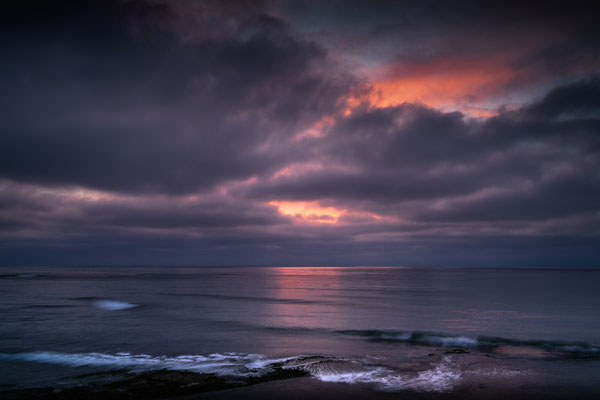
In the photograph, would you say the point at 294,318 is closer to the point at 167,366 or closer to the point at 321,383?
the point at 167,366

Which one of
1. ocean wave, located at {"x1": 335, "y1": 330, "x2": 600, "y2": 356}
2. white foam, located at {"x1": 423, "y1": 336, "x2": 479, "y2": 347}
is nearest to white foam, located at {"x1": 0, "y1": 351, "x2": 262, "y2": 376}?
ocean wave, located at {"x1": 335, "y1": 330, "x2": 600, "y2": 356}

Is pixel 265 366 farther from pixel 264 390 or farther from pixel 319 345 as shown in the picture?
pixel 319 345

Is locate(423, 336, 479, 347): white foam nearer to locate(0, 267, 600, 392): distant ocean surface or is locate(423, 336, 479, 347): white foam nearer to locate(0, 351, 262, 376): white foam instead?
locate(0, 267, 600, 392): distant ocean surface

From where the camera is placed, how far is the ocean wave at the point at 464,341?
18.0 meters

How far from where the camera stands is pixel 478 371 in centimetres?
1330

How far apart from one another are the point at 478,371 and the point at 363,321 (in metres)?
13.6

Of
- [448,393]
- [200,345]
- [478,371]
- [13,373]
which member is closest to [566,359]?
[478,371]

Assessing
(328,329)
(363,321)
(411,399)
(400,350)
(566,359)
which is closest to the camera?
(411,399)

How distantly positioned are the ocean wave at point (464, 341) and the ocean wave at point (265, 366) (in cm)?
528

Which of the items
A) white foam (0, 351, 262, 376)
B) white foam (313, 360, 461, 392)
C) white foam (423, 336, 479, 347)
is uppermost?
white foam (313, 360, 461, 392)

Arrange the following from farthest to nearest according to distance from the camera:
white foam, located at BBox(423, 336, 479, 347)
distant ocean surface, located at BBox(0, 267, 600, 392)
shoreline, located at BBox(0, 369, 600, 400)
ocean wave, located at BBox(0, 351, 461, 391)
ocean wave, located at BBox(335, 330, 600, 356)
→ white foam, located at BBox(423, 336, 479, 347)
ocean wave, located at BBox(335, 330, 600, 356)
distant ocean surface, located at BBox(0, 267, 600, 392)
ocean wave, located at BBox(0, 351, 461, 391)
shoreline, located at BBox(0, 369, 600, 400)

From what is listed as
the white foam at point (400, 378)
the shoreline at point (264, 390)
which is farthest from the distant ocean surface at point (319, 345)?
the shoreline at point (264, 390)

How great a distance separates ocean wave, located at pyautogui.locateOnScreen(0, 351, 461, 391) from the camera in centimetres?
1205

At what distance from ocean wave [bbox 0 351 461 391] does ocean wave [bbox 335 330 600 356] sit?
5282 millimetres
